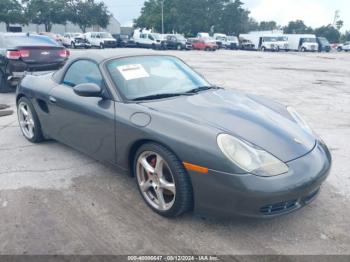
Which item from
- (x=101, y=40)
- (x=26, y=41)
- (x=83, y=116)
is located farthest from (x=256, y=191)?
(x=101, y=40)

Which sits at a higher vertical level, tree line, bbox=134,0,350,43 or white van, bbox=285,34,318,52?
tree line, bbox=134,0,350,43

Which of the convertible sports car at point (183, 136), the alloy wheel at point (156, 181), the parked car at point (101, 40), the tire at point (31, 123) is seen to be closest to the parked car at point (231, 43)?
the parked car at point (101, 40)

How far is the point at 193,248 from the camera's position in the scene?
250 cm

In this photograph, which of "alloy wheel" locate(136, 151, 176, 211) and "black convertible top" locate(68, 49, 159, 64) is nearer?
"alloy wheel" locate(136, 151, 176, 211)

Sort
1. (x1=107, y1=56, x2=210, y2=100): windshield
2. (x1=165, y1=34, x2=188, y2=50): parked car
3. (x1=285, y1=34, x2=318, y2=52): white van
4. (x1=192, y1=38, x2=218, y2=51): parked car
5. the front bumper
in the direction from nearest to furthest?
the front bumper < (x1=107, y1=56, x2=210, y2=100): windshield < (x1=165, y1=34, x2=188, y2=50): parked car < (x1=192, y1=38, x2=218, y2=51): parked car < (x1=285, y1=34, x2=318, y2=52): white van

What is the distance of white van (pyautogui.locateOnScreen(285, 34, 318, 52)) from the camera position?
4062 centimetres

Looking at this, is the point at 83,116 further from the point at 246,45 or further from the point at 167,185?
the point at 246,45

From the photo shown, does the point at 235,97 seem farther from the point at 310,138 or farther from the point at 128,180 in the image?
the point at 128,180

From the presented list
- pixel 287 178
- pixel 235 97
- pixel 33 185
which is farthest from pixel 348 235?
pixel 33 185

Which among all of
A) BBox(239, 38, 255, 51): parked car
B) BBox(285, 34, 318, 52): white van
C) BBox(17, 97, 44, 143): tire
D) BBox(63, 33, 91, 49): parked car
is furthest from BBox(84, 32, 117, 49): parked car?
BBox(17, 97, 44, 143): tire

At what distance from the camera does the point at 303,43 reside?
41.1 m

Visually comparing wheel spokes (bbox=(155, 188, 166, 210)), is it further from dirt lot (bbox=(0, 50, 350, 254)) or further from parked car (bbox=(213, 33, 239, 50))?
parked car (bbox=(213, 33, 239, 50))

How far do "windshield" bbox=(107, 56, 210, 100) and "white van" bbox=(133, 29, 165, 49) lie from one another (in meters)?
32.7

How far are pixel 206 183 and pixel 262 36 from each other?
44.8 m
